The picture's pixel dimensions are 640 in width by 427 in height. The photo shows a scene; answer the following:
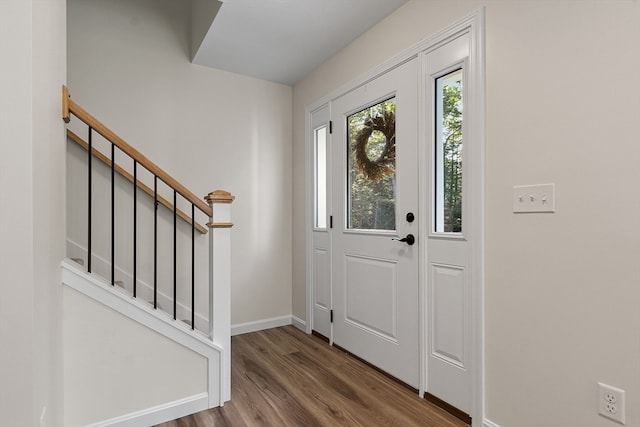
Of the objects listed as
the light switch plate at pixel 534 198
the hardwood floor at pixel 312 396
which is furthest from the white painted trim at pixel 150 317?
the light switch plate at pixel 534 198

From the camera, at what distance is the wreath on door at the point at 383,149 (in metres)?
2.29

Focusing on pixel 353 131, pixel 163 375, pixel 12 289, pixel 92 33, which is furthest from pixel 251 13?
pixel 163 375

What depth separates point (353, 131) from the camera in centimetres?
264

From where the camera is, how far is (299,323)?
329 cm

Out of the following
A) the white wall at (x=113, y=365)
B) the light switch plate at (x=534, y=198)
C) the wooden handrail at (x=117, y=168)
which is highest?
the wooden handrail at (x=117, y=168)

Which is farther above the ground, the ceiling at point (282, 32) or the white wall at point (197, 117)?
the ceiling at point (282, 32)

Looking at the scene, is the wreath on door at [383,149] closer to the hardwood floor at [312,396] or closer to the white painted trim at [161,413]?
the hardwood floor at [312,396]

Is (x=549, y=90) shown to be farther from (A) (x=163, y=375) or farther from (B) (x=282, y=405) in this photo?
(A) (x=163, y=375)

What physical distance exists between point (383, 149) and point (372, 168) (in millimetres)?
159

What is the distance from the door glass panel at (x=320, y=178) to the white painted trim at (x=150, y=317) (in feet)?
4.68

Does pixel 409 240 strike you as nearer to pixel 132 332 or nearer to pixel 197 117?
pixel 132 332

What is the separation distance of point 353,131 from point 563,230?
160 cm

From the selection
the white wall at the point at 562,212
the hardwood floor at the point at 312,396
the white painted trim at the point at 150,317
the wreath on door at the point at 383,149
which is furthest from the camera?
the wreath on door at the point at 383,149

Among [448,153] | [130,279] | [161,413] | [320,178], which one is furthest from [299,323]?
[448,153]
